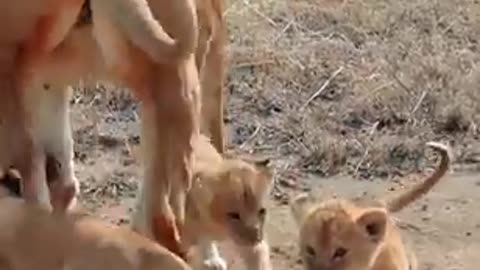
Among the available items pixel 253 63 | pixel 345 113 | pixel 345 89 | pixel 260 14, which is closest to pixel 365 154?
pixel 345 113

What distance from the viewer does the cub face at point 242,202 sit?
521cm

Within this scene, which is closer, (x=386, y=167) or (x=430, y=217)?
(x=430, y=217)

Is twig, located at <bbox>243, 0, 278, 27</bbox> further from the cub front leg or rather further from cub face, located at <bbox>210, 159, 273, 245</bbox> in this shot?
cub face, located at <bbox>210, 159, 273, 245</bbox>

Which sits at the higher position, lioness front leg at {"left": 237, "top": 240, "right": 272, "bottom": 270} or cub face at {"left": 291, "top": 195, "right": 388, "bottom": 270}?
cub face at {"left": 291, "top": 195, "right": 388, "bottom": 270}

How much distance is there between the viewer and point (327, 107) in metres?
7.47

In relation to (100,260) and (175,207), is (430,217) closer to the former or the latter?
(175,207)

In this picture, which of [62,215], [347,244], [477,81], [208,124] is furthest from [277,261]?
[477,81]

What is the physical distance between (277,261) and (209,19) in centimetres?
87

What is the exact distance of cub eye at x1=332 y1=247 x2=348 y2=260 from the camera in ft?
16.5

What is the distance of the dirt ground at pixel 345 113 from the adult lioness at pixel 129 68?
1.08 metres

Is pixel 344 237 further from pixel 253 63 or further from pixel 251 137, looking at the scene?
pixel 253 63

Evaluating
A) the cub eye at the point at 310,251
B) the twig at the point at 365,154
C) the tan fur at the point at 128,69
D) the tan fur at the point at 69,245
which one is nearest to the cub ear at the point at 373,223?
the cub eye at the point at 310,251

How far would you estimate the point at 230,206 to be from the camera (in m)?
5.23

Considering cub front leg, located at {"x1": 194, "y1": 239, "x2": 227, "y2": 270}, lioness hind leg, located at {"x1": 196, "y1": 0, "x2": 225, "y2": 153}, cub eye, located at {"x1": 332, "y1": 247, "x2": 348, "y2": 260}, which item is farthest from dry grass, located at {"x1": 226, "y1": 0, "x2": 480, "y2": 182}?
cub eye, located at {"x1": 332, "y1": 247, "x2": 348, "y2": 260}
